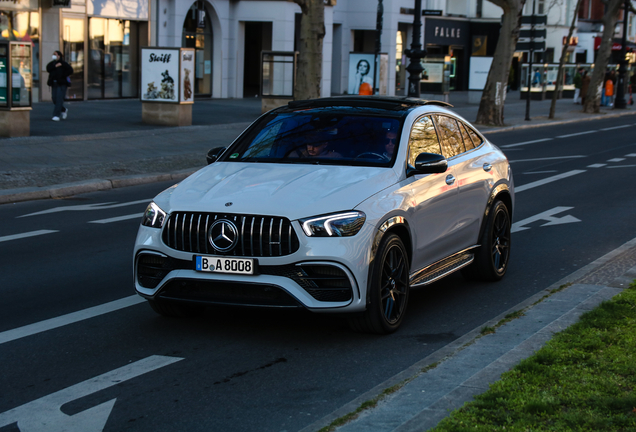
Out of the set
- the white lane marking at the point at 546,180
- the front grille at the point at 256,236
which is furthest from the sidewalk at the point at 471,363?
the white lane marking at the point at 546,180

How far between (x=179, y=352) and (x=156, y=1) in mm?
31714

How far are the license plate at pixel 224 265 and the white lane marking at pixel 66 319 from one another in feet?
4.43

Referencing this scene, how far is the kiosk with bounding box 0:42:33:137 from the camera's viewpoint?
18.9m

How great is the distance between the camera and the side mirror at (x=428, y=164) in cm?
658

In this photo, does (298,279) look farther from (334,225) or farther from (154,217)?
(154,217)

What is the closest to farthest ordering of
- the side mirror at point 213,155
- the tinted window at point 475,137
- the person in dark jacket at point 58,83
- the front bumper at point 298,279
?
the front bumper at point 298,279
the side mirror at point 213,155
the tinted window at point 475,137
the person in dark jacket at point 58,83

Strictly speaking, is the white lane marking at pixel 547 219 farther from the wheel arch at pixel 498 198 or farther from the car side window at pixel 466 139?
the car side window at pixel 466 139

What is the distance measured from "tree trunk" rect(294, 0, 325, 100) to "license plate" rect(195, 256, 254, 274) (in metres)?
16.3

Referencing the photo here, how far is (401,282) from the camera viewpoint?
6367 mm

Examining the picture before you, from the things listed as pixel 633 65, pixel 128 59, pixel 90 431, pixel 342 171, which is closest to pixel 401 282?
pixel 342 171

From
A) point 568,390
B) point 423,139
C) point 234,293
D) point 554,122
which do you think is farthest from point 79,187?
point 554,122

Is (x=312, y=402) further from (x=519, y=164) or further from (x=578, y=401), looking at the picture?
(x=519, y=164)

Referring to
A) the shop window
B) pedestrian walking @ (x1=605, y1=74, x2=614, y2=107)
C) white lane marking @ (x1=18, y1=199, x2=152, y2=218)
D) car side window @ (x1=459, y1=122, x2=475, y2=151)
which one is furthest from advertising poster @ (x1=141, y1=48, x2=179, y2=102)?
pedestrian walking @ (x1=605, y1=74, x2=614, y2=107)

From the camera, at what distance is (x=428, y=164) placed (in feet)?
21.5
